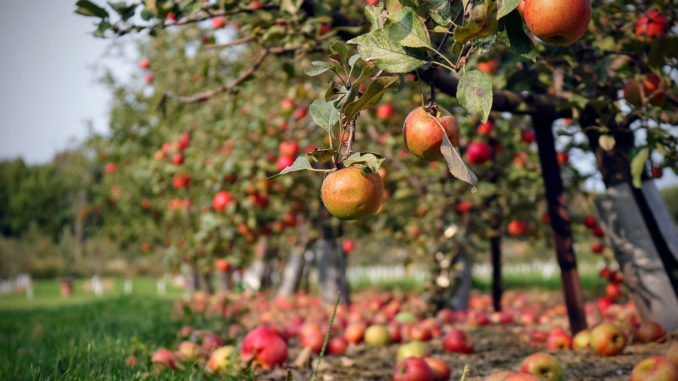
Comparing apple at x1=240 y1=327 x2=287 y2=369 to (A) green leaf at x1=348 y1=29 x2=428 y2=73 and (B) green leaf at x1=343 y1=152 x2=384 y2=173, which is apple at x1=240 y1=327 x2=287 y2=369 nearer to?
(B) green leaf at x1=343 y1=152 x2=384 y2=173

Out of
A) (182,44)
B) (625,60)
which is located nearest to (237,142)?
(625,60)

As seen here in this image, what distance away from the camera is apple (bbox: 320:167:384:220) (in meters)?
1.14

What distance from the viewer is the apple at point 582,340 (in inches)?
106

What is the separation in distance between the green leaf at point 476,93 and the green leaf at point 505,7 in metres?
0.14

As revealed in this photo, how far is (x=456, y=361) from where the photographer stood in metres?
2.72

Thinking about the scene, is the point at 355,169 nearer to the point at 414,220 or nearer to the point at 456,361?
the point at 456,361

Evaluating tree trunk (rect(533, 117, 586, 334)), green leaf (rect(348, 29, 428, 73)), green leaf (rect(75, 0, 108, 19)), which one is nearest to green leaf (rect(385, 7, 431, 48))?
green leaf (rect(348, 29, 428, 73))

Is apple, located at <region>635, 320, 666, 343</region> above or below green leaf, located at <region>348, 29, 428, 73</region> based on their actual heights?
below

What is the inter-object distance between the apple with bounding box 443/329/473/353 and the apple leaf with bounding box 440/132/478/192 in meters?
2.10

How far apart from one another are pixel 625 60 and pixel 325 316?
371cm

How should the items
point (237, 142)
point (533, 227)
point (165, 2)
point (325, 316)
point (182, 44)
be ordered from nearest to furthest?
point (165, 2) → point (237, 142) → point (325, 316) → point (533, 227) → point (182, 44)

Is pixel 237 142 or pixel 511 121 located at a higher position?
pixel 237 142

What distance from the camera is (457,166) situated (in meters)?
1.06

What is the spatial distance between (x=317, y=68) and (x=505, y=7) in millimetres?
489
